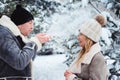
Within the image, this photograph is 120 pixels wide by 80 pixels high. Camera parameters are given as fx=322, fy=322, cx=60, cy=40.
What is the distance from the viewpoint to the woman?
1919 millimetres

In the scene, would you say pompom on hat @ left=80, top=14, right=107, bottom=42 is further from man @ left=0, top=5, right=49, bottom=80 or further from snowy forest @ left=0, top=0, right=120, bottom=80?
snowy forest @ left=0, top=0, right=120, bottom=80

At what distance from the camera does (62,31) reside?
10.2 feet

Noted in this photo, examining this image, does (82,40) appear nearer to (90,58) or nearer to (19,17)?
(90,58)

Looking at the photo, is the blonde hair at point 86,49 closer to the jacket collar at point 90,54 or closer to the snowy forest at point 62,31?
the jacket collar at point 90,54

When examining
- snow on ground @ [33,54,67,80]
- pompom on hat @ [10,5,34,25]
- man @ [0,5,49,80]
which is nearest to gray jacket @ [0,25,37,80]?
man @ [0,5,49,80]

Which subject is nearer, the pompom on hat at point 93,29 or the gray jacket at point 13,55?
the gray jacket at point 13,55

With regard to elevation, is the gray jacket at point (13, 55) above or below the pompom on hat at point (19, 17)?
below

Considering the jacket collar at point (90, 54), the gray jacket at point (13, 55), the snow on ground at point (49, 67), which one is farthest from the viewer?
the snow on ground at point (49, 67)

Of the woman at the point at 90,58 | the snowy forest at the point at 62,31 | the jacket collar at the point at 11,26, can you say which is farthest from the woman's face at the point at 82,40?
the snowy forest at the point at 62,31

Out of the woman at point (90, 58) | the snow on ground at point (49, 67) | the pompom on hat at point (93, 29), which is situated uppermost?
the pompom on hat at point (93, 29)

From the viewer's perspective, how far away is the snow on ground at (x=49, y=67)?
308 centimetres

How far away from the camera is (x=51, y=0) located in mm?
3189

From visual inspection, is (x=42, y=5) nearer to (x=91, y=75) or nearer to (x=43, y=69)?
(x=43, y=69)

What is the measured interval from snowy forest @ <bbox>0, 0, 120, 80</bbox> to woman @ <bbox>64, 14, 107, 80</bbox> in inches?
38.3
